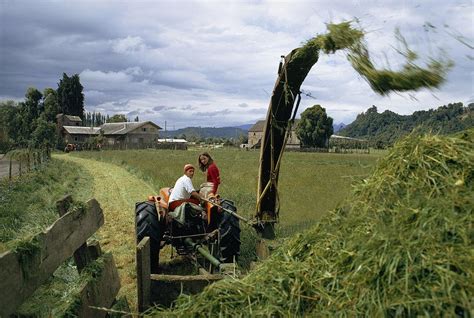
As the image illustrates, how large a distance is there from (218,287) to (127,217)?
26.8ft

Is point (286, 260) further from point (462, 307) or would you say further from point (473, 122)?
point (473, 122)

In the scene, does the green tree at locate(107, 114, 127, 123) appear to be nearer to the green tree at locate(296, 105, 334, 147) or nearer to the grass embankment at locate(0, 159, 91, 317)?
the green tree at locate(296, 105, 334, 147)

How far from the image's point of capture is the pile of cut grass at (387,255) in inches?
93.4

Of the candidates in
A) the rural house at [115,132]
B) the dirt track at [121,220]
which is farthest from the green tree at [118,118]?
the dirt track at [121,220]

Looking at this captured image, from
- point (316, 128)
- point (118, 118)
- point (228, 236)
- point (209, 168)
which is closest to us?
point (228, 236)

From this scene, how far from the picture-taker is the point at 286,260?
328 cm

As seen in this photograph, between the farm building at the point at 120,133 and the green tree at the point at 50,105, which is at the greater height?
the green tree at the point at 50,105

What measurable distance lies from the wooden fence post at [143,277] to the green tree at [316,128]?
58.0 meters

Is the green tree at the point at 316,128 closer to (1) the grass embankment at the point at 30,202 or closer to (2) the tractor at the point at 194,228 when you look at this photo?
(1) the grass embankment at the point at 30,202

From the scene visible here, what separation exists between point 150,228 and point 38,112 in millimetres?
69591

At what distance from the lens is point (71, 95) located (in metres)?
79.2

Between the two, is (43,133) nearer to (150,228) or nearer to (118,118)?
(118,118)

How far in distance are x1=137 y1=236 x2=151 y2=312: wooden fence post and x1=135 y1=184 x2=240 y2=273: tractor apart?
1.51 metres

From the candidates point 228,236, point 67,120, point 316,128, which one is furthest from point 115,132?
point 228,236
